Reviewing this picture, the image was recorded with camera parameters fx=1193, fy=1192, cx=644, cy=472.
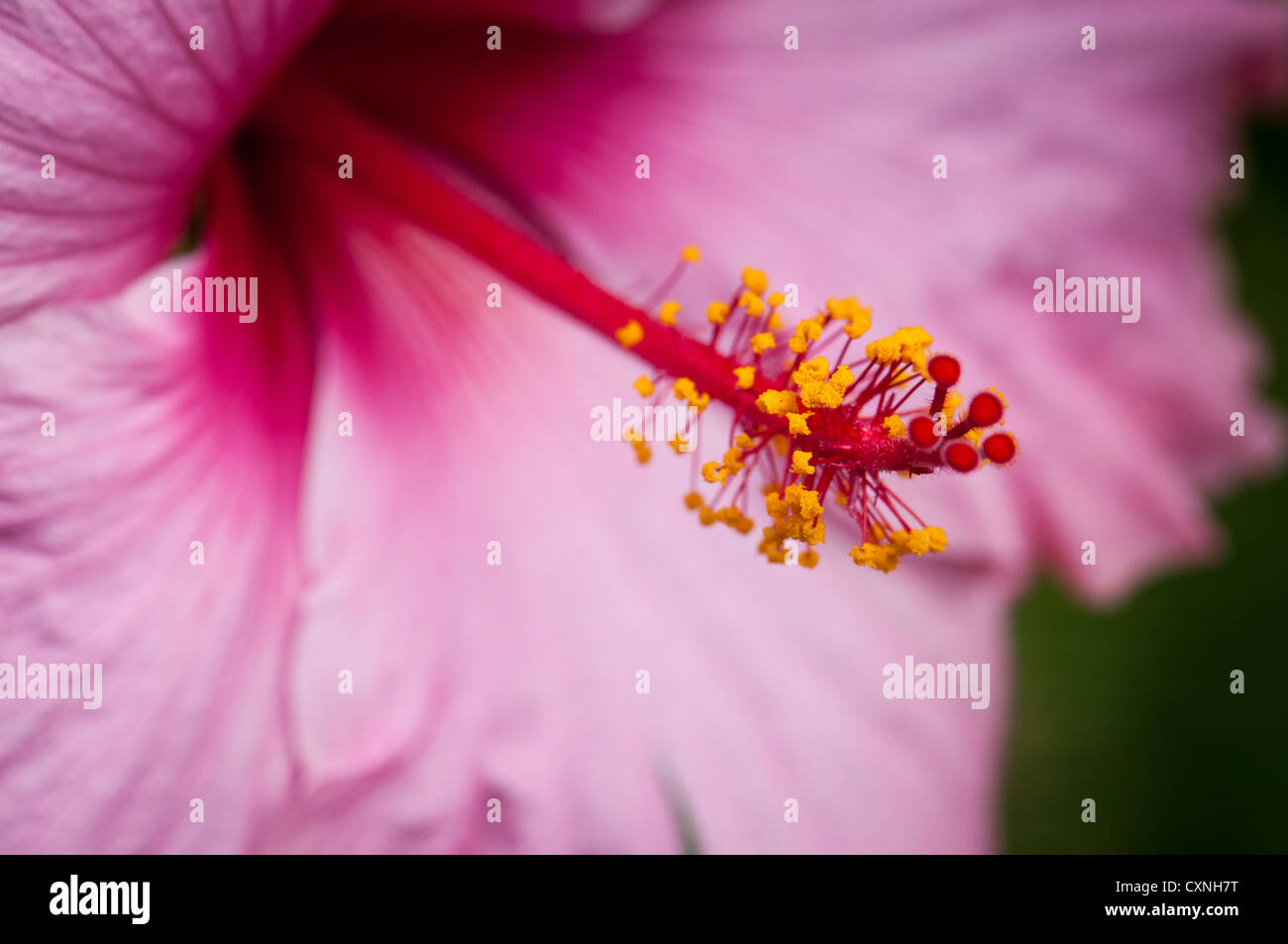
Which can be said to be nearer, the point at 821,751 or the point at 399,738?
the point at 399,738

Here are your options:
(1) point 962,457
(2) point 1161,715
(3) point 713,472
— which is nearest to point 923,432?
(1) point 962,457

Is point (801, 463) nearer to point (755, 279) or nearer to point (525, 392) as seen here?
point (755, 279)

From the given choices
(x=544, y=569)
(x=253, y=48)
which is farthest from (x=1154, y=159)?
(x=253, y=48)

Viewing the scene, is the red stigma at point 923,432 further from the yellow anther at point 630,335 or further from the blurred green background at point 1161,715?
the blurred green background at point 1161,715

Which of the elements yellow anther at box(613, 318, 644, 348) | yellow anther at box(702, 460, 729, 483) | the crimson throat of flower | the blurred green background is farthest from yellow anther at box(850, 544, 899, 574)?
the blurred green background

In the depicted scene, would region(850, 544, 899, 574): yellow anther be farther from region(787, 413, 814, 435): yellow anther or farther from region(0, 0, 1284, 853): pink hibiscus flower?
region(0, 0, 1284, 853): pink hibiscus flower

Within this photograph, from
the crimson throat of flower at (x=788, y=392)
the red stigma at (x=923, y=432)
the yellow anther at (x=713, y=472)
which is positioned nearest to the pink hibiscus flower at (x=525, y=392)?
the crimson throat of flower at (x=788, y=392)
